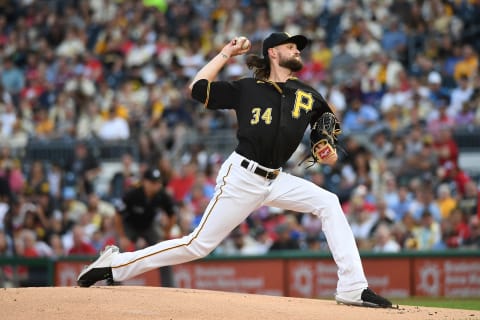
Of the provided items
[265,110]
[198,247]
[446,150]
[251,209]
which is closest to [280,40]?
[265,110]

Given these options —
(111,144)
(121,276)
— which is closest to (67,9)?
(111,144)

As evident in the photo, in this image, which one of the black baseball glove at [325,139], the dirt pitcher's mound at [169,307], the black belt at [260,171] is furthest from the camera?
the black baseball glove at [325,139]

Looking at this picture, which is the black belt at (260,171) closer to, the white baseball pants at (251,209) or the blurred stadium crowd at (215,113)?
the white baseball pants at (251,209)

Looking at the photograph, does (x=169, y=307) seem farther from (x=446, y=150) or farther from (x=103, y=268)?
(x=446, y=150)

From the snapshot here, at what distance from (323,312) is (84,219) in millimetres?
8465

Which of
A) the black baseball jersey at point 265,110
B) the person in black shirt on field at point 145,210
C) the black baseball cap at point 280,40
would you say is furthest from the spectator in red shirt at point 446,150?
the black baseball jersey at point 265,110

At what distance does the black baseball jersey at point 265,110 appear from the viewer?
300 inches

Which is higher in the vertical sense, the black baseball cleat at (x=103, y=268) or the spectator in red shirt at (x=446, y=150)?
the spectator in red shirt at (x=446, y=150)

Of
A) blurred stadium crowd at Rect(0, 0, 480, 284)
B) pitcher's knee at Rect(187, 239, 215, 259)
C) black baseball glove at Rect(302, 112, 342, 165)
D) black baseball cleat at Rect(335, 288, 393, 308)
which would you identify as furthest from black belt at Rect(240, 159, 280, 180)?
blurred stadium crowd at Rect(0, 0, 480, 284)

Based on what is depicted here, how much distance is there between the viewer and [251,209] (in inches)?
304

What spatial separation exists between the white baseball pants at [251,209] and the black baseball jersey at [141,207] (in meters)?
3.18

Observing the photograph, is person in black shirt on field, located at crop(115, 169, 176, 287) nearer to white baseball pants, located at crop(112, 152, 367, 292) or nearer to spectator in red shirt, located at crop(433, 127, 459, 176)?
white baseball pants, located at crop(112, 152, 367, 292)

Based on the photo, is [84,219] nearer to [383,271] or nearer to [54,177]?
[54,177]

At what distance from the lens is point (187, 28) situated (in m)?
19.5
